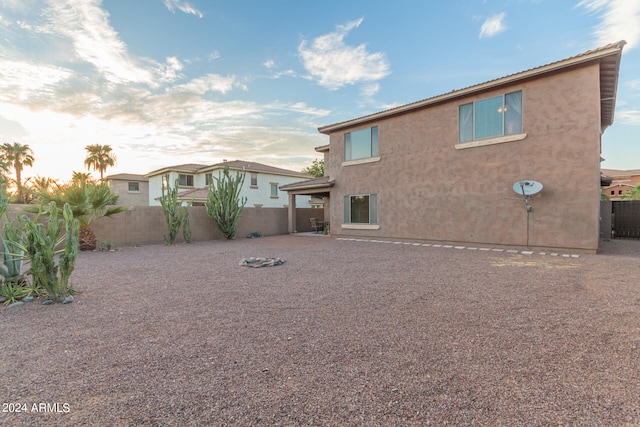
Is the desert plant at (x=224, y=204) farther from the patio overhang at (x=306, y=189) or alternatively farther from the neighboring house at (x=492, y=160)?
the neighboring house at (x=492, y=160)

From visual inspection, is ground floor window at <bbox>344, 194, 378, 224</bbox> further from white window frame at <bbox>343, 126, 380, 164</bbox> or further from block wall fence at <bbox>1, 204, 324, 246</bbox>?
block wall fence at <bbox>1, 204, 324, 246</bbox>

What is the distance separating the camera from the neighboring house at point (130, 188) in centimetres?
3125

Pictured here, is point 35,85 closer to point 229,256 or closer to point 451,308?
point 229,256

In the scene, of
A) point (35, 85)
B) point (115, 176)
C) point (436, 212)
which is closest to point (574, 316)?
point (436, 212)

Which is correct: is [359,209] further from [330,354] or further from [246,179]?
[246,179]

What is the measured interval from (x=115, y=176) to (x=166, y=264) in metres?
28.3

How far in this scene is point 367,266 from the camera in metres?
7.76

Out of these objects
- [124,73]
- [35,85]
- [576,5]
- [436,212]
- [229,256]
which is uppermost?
[576,5]

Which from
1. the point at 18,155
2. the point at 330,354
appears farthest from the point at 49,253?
the point at 18,155

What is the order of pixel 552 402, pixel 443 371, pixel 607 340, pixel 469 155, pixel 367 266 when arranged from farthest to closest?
1. pixel 469 155
2. pixel 367 266
3. pixel 607 340
4. pixel 443 371
5. pixel 552 402

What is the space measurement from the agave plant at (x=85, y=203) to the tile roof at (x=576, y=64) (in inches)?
457

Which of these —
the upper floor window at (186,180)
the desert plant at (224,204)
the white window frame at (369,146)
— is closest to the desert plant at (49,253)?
the desert plant at (224,204)

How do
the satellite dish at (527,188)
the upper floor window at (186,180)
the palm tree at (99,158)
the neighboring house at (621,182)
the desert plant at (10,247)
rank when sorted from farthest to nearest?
the neighboring house at (621,182), the palm tree at (99,158), the upper floor window at (186,180), the satellite dish at (527,188), the desert plant at (10,247)

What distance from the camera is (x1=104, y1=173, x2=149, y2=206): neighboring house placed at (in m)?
31.2
